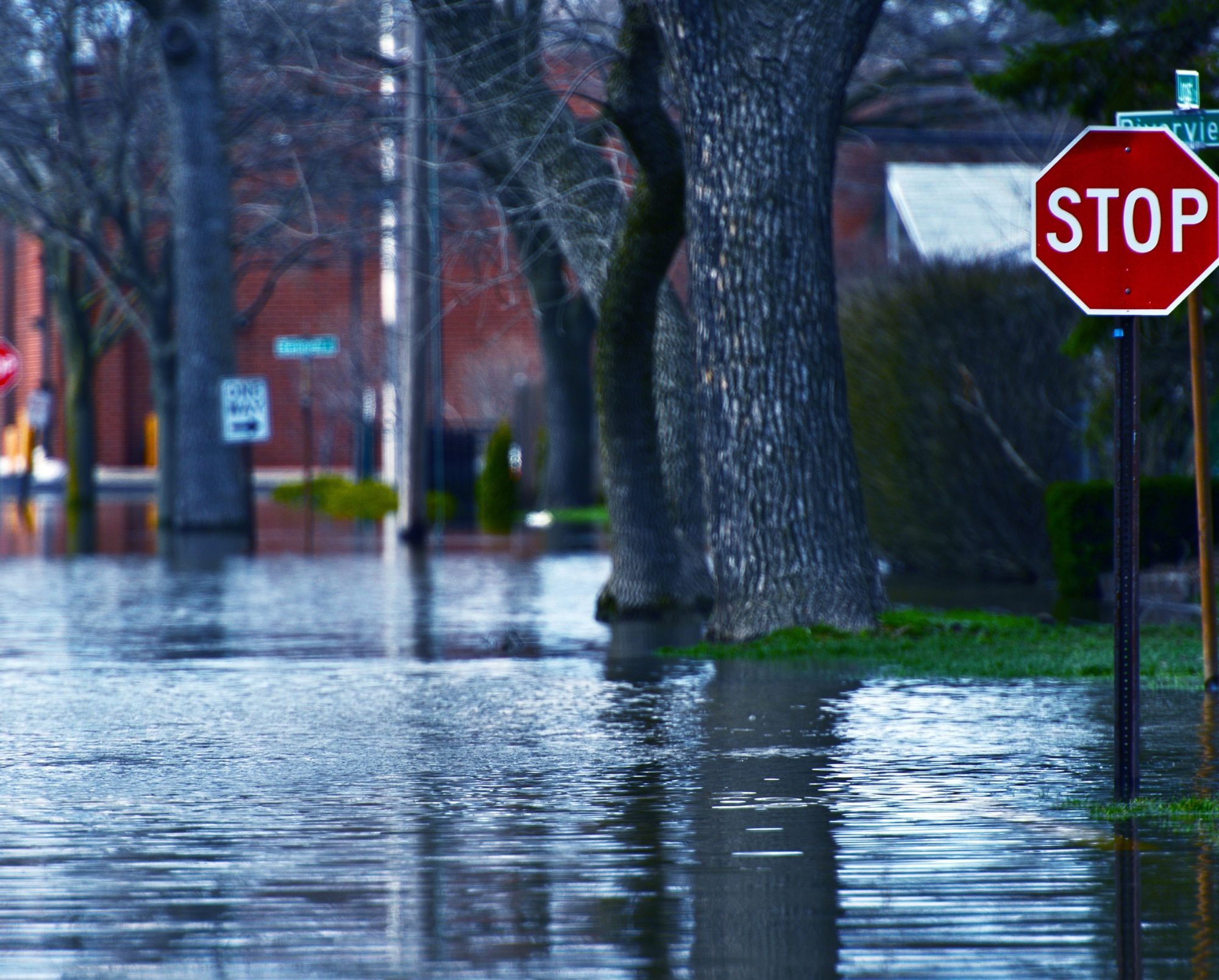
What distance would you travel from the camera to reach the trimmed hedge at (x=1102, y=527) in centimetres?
1777

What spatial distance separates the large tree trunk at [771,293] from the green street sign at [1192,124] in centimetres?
414

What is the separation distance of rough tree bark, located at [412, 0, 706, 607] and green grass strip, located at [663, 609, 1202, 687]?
2.84 meters

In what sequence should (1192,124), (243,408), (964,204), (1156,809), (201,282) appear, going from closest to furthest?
(1156,809) → (1192,124) → (964,204) → (243,408) → (201,282)

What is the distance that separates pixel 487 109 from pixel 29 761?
6748mm

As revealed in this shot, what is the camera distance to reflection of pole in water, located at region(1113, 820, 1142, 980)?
5.90 meters

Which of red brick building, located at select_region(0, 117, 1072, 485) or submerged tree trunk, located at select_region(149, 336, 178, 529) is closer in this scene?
submerged tree trunk, located at select_region(149, 336, 178, 529)

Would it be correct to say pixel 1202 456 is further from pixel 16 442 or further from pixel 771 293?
pixel 16 442

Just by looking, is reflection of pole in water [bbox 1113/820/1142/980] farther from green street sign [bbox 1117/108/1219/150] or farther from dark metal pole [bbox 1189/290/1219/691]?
green street sign [bbox 1117/108/1219/150]

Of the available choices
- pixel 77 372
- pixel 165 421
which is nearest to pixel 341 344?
pixel 77 372

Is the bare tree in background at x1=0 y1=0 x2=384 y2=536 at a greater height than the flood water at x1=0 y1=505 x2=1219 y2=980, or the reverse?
the bare tree in background at x1=0 y1=0 x2=384 y2=536

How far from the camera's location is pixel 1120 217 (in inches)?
316

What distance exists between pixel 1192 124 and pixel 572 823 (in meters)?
4.35

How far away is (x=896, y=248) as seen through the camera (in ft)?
101

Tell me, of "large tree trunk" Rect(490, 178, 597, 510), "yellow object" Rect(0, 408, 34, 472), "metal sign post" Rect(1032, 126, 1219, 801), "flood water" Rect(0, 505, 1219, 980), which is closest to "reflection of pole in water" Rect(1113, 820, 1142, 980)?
"flood water" Rect(0, 505, 1219, 980)
